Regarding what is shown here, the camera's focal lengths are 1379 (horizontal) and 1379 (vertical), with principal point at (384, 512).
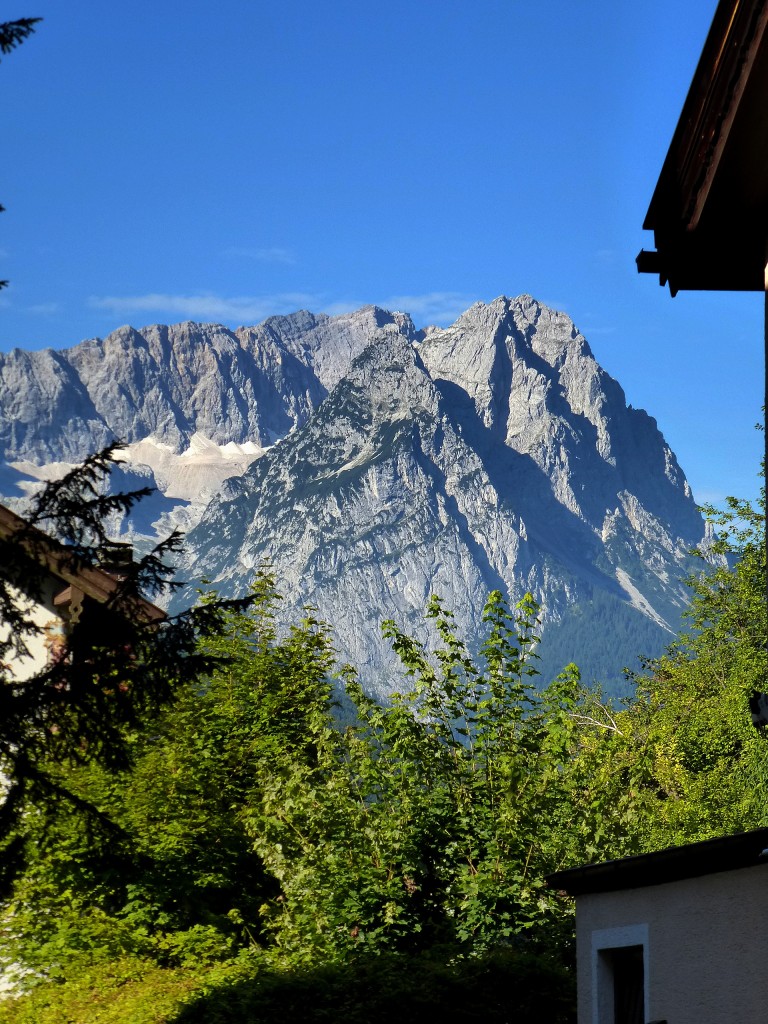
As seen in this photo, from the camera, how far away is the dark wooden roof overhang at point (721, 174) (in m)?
5.88

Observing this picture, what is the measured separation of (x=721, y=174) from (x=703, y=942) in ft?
21.2

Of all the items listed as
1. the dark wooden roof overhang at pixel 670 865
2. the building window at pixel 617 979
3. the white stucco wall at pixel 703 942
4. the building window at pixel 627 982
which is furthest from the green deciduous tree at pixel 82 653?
the building window at pixel 627 982

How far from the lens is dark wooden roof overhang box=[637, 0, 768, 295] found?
5.88m

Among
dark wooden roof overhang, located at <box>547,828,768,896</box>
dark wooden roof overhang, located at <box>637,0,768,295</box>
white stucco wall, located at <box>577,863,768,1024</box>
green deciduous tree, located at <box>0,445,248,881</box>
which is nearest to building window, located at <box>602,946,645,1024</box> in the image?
white stucco wall, located at <box>577,863,768,1024</box>

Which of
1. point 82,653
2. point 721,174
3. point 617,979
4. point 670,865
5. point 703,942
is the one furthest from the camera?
point 617,979

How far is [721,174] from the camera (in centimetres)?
648

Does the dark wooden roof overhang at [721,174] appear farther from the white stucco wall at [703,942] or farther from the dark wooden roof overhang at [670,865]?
the white stucco wall at [703,942]

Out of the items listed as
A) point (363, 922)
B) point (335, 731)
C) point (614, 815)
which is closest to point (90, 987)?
point (363, 922)

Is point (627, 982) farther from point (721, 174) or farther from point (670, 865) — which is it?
point (721, 174)

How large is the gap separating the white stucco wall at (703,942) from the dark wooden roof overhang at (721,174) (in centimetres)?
470

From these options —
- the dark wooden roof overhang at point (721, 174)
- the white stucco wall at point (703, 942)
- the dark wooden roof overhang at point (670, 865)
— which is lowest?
the white stucco wall at point (703, 942)

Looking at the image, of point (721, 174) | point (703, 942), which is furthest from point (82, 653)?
point (703, 942)

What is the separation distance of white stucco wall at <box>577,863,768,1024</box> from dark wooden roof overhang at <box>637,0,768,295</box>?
15.4 feet

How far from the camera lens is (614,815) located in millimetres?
19484
